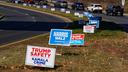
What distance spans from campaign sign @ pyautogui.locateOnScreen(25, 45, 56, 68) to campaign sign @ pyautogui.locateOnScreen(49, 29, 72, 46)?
3838 millimetres

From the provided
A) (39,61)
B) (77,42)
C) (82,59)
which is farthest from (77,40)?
(39,61)

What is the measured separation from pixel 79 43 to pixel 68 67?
5.99 metres

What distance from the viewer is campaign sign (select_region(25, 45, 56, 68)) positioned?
1350 centimetres

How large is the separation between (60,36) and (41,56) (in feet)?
14.2

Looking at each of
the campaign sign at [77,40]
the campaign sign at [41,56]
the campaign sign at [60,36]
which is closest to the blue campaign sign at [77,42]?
the campaign sign at [77,40]

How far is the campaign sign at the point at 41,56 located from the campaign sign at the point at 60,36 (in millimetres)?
3838

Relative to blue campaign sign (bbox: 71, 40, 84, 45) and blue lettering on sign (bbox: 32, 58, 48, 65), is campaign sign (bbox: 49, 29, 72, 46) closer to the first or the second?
blue campaign sign (bbox: 71, 40, 84, 45)

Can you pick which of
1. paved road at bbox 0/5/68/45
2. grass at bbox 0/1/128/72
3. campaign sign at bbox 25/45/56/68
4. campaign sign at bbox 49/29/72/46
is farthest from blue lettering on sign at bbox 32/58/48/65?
paved road at bbox 0/5/68/45

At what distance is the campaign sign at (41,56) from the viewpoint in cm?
1350

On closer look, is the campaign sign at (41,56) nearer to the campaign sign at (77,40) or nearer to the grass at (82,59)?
the grass at (82,59)

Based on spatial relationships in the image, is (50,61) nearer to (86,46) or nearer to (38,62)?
(38,62)

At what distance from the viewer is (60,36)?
1780 cm

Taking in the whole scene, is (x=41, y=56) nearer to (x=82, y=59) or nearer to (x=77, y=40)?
(x=82, y=59)

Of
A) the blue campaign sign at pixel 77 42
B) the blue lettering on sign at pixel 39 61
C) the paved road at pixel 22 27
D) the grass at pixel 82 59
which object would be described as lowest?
the paved road at pixel 22 27
